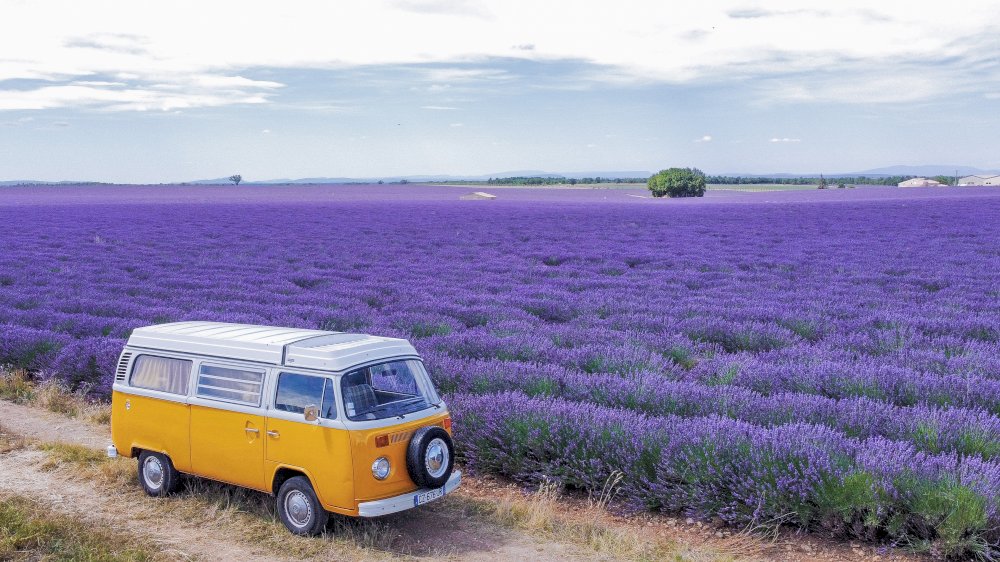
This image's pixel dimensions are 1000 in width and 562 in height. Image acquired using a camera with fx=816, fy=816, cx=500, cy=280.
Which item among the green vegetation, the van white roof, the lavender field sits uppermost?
the green vegetation

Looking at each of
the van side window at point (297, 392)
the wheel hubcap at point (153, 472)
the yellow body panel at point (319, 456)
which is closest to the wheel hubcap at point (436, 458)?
the yellow body panel at point (319, 456)

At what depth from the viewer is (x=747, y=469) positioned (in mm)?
4949

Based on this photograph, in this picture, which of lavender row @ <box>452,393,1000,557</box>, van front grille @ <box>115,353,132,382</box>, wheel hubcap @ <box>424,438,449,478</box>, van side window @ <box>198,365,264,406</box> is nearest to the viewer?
lavender row @ <box>452,393,1000,557</box>

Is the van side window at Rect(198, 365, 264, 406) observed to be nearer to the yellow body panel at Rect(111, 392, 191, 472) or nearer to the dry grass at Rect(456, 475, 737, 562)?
the yellow body panel at Rect(111, 392, 191, 472)

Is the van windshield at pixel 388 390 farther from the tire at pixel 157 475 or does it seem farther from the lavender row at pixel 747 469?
the tire at pixel 157 475

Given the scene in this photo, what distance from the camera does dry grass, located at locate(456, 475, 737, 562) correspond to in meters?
4.58

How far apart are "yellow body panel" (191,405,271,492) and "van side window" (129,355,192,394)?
26 cm

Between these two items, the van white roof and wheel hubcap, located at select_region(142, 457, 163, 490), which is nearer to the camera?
the van white roof

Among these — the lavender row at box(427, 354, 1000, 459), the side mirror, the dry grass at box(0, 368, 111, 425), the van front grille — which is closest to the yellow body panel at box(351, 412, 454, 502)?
the side mirror

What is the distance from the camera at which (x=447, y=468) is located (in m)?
5.03

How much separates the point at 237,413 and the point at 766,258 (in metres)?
15.6

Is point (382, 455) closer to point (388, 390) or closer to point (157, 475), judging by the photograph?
point (388, 390)

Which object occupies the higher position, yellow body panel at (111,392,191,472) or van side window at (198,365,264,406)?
van side window at (198,365,264,406)

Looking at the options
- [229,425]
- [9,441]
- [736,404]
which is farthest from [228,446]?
[736,404]
